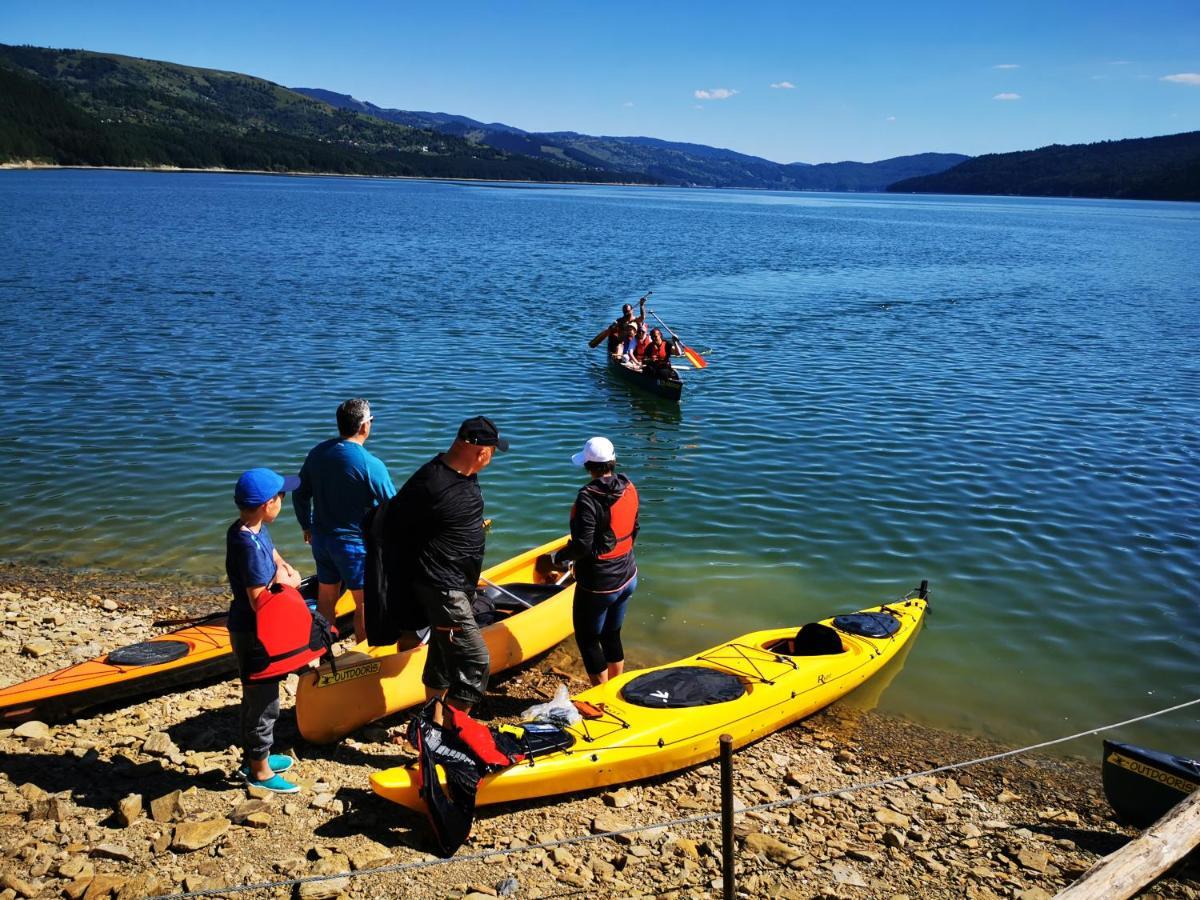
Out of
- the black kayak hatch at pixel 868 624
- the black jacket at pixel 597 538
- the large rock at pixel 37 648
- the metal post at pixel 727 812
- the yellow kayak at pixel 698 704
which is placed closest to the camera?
the metal post at pixel 727 812

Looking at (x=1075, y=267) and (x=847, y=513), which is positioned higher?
(x=1075, y=267)

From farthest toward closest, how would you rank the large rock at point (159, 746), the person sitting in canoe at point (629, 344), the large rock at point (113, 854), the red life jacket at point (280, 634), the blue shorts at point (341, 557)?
the person sitting in canoe at point (629, 344) < the blue shorts at point (341, 557) < the large rock at point (159, 746) < the red life jacket at point (280, 634) < the large rock at point (113, 854)

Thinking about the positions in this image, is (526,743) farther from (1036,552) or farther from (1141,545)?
(1141,545)

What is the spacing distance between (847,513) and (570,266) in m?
33.4

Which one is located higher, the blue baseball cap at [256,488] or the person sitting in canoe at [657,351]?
the blue baseball cap at [256,488]

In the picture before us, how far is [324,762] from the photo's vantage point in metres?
6.15

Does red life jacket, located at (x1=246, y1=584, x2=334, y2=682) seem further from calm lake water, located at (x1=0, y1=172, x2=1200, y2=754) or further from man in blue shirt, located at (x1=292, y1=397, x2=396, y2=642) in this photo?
calm lake water, located at (x1=0, y1=172, x2=1200, y2=754)

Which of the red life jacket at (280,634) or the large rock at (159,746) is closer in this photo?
the red life jacket at (280,634)

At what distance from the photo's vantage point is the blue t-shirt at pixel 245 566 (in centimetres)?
521

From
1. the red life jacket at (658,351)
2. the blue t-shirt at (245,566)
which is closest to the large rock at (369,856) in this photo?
the blue t-shirt at (245,566)

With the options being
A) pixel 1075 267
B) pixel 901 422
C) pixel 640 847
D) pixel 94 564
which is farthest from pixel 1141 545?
pixel 1075 267

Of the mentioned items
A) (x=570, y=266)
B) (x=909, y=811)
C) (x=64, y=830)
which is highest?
(x=570, y=266)

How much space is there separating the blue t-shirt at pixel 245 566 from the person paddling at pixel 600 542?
215 centimetres

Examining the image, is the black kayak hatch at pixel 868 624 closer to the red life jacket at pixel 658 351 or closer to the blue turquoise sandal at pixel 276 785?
the blue turquoise sandal at pixel 276 785
